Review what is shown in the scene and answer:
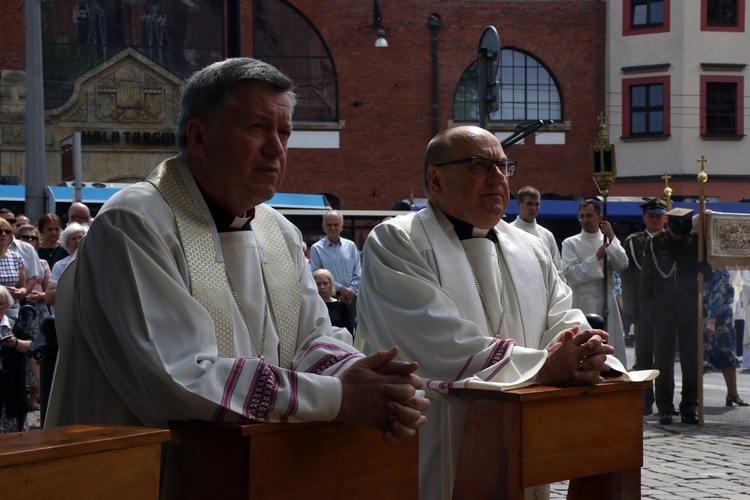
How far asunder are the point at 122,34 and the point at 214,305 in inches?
1245

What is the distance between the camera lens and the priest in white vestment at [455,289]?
425cm

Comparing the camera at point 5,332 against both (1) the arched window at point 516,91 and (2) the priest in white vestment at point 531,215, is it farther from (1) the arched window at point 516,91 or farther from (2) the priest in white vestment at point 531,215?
(1) the arched window at point 516,91

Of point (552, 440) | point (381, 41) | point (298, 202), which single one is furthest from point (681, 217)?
point (381, 41)

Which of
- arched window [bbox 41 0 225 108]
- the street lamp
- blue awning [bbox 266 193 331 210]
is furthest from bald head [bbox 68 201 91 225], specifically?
arched window [bbox 41 0 225 108]

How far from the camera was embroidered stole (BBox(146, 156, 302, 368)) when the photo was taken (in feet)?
10.1

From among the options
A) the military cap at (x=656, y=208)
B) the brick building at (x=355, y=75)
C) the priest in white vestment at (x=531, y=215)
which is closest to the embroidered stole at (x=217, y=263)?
the priest in white vestment at (x=531, y=215)

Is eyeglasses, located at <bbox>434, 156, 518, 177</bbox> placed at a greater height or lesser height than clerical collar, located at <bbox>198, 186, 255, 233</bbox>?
greater

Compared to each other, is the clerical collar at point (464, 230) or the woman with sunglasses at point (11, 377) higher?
the clerical collar at point (464, 230)

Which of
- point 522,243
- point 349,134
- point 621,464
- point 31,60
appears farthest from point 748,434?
point 349,134

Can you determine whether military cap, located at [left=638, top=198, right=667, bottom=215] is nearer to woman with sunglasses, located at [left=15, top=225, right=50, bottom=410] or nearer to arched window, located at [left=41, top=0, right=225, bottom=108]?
woman with sunglasses, located at [left=15, top=225, right=50, bottom=410]

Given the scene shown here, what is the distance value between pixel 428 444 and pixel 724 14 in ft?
108

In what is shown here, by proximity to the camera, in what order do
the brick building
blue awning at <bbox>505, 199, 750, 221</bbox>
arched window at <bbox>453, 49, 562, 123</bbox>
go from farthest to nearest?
arched window at <bbox>453, 49, 562, 123</bbox>, the brick building, blue awning at <bbox>505, 199, 750, 221</bbox>

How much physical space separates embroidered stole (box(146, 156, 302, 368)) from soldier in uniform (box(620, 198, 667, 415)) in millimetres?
8373

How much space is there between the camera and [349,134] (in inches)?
1358
